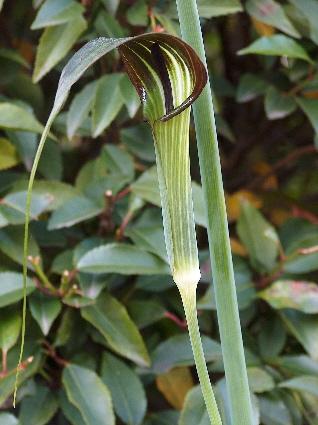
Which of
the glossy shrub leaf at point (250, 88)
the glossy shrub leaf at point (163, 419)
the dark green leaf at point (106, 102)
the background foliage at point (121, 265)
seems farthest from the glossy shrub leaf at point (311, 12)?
the glossy shrub leaf at point (163, 419)

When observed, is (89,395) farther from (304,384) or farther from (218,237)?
(218,237)

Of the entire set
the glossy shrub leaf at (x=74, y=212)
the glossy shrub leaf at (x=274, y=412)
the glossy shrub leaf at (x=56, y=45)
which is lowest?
the glossy shrub leaf at (x=274, y=412)

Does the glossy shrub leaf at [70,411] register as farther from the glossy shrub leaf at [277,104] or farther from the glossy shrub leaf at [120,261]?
the glossy shrub leaf at [277,104]

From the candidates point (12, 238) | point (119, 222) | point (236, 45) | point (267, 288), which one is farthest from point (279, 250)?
point (236, 45)

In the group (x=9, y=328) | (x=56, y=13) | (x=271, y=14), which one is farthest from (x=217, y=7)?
(x=9, y=328)

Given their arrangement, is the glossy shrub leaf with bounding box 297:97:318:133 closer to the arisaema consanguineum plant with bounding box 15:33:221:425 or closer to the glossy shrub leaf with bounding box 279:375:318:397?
the glossy shrub leaf with bounding box 279:375:318:397
